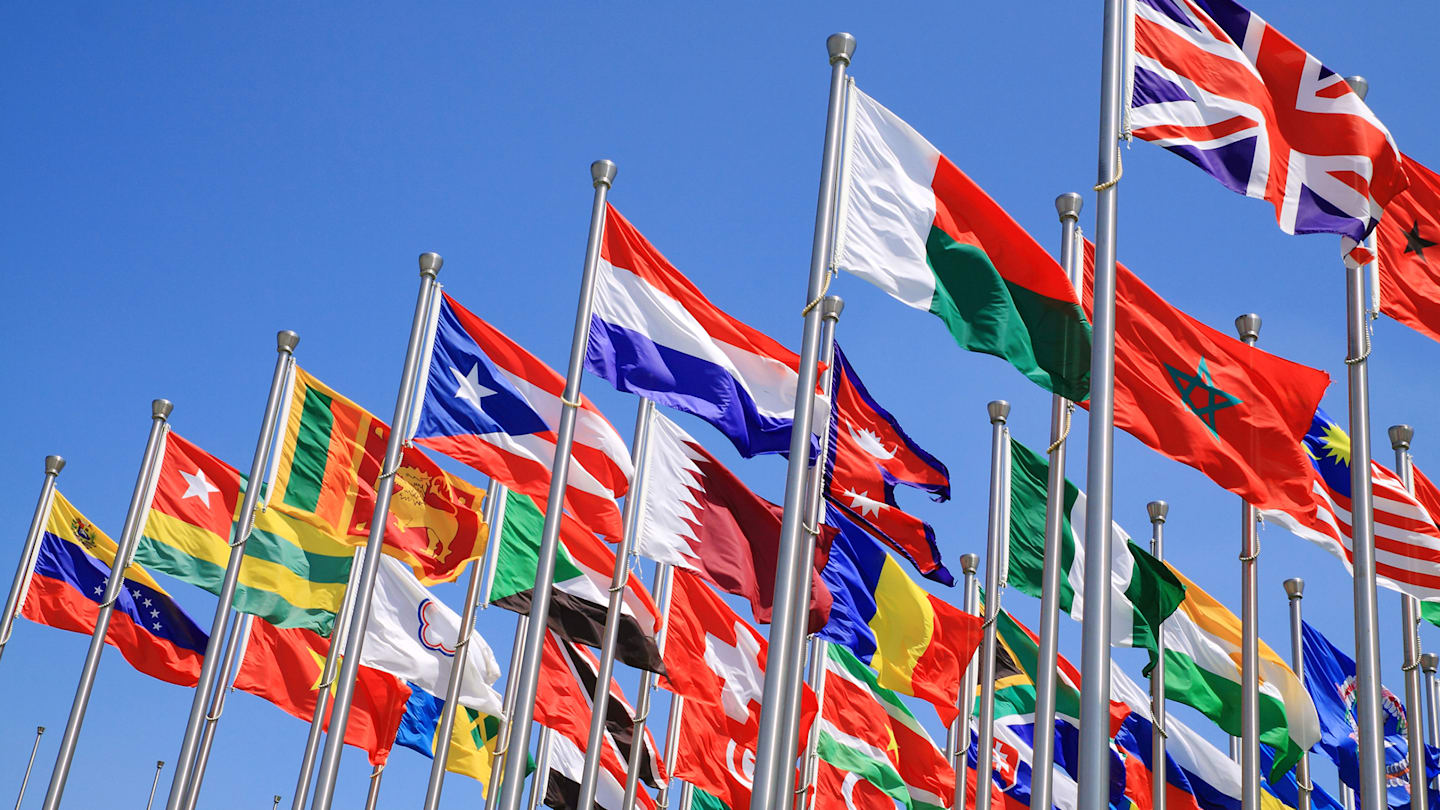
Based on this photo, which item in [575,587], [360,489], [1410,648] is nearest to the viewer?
[360,489]

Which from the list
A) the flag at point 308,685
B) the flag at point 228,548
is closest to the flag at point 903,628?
the flag at point 228,548

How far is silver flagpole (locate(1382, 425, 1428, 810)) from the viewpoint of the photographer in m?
19.3

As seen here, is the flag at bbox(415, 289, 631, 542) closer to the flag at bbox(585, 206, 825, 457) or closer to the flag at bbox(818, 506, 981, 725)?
the flag at bbox(585, 206, 825, 457)

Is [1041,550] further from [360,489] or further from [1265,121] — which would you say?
[360,489]

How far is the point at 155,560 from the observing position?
2056 cm

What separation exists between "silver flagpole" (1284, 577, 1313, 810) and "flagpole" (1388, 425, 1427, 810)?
1.50 meters

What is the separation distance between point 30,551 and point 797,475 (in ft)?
48.2

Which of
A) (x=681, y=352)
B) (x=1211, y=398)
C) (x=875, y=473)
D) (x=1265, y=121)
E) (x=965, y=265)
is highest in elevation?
(x=1265, y=121)

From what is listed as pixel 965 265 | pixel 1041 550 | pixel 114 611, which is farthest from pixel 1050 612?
pixel 114 611

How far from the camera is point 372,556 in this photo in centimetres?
1611

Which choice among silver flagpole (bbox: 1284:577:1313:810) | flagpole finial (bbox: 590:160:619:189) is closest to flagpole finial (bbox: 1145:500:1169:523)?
silver flagpole (bbox: 1284:577:1313:810)

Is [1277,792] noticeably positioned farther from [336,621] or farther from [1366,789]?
[336,621]

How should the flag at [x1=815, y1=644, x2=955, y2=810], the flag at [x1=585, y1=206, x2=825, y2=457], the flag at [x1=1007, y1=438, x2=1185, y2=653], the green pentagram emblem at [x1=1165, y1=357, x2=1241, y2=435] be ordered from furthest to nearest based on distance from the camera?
the flag at [x1=815, y1=644, x2=955, y2=810] → the flag at [x1=1007, y1=438, x2=1185, y2=653] → the flag at [x1=585, y1=206, x2=825, y2=457] → the green pentagram emblem at [x1=1165, y1=357, x2=1241, y2=435]

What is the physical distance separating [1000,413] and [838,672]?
24.6 ft
